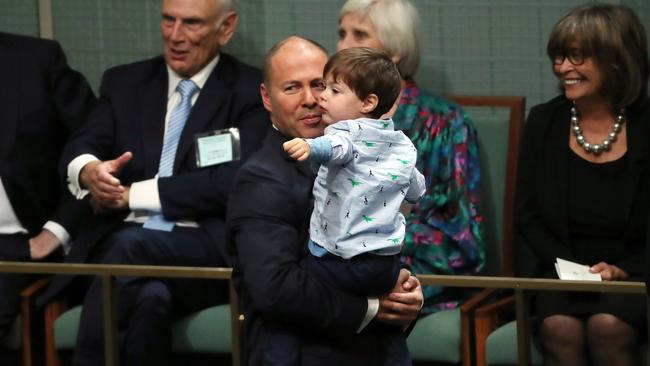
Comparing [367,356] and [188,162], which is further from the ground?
[188,162]

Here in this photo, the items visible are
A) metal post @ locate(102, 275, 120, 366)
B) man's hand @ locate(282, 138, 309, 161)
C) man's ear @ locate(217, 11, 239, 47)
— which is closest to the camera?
man's hand @ locate(282, 138, 309, 161)

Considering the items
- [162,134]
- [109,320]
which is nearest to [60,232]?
[162,134]

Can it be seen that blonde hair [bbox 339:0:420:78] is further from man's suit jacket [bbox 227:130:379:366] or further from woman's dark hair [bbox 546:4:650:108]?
man's suit jacket [bbox 227:130:379:366]

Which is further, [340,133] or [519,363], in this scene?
[519,363]

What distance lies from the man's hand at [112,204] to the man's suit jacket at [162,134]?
51 mm

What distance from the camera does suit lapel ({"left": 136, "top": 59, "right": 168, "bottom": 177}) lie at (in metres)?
5.18

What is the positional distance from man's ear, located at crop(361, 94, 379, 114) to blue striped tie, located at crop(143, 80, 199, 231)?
1995mm

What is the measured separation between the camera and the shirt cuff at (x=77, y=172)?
203 inches

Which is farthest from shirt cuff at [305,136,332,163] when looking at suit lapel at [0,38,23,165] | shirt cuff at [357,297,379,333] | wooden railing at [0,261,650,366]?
suit lapel at [0,38,23,165]

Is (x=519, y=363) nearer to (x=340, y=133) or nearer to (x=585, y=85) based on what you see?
(x=585, y=85)

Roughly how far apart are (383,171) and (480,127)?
2.16 metres

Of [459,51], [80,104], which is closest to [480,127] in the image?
[459,51]

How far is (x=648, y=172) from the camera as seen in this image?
4.77m

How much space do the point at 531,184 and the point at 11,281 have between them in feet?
6.36
